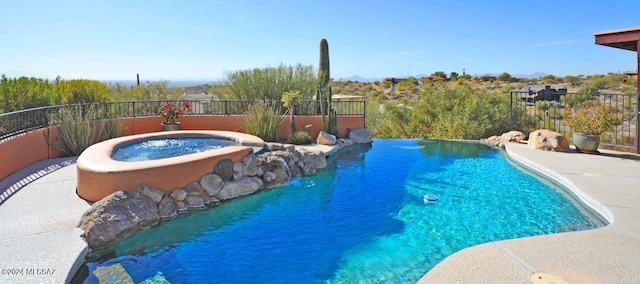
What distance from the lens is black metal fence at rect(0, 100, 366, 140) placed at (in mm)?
7547

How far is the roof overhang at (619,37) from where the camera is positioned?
26.8 feet

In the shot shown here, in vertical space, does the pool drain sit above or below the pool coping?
below

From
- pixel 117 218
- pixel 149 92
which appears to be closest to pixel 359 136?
pixel 149 92

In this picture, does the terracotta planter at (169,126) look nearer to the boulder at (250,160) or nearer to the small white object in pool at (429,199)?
the boulder at (250,160)

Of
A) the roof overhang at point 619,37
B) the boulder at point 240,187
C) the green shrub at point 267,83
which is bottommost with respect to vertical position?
the boulder at point 240,187

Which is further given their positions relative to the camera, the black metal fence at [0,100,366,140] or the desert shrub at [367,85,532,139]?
the desert shrub at [367,85,532,139]

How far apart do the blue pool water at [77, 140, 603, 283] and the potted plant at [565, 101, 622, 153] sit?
225 centimetres

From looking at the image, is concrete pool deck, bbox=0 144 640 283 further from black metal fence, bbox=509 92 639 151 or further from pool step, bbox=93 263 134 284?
black metal fence, bbox=509 92 639 151

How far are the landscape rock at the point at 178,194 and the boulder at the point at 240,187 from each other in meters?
0.62

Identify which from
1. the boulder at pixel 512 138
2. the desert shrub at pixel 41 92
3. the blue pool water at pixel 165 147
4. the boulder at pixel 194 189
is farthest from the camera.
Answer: the boulder at pixel 512 138

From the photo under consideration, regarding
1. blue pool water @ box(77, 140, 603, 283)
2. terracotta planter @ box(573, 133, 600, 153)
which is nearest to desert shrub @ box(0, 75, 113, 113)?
blue pool water @ box(77, 140, 603, 283)

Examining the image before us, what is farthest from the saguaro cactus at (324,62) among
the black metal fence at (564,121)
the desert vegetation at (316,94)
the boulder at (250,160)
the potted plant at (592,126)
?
the potted plant at (592,126)

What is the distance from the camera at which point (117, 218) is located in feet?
16.1

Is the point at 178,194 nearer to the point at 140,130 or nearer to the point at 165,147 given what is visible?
the point at 165,147
